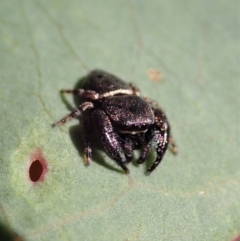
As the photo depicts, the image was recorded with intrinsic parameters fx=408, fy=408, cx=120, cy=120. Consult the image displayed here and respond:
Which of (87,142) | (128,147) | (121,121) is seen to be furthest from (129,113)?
(87,142)

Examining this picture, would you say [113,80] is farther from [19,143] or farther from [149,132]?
[19,143]

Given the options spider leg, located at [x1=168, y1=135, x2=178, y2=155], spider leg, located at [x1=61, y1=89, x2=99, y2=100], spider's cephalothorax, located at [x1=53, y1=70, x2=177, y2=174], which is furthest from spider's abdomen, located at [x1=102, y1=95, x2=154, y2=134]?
spider leg, located at [x1=168, y1=135, x2=178, y2=155]

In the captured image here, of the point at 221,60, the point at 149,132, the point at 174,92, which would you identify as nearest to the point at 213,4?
the point at 221,60

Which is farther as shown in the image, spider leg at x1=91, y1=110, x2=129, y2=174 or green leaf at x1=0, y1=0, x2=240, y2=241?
spider leg at x1=91, y1=110, x2=129, y2=174

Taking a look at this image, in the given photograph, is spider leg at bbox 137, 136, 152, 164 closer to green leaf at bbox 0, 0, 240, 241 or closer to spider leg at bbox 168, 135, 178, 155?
green leaf at bbox 0, 0, 240, 241

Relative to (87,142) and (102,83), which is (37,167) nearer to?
(87,142)

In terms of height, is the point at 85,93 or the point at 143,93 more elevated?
the point at 85,93

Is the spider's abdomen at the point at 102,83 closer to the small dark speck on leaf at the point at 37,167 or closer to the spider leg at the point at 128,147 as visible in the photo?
the spider leg at the point at 128,147
